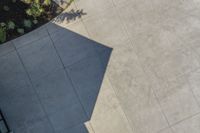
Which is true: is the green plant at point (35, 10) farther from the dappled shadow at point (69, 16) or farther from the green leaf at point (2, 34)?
the green leaf at point (2, 34)

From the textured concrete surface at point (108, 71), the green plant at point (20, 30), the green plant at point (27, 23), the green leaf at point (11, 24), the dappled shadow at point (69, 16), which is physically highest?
the green leaf at point (11, 24)

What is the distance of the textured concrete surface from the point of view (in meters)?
13.3

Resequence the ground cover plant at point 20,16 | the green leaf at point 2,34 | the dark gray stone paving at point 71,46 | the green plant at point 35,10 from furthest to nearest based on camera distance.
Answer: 1. the dark gray stone paving at point 71,46
2. the ground cover plant at point 20,16
3. the green plant at point 35,10
4. the green leaf at point 2,34

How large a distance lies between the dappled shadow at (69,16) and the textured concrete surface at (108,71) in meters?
0.04

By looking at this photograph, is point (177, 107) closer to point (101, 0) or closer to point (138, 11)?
point (138, 11)

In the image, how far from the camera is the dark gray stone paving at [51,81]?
1324cm

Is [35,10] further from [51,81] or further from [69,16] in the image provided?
[51,81]

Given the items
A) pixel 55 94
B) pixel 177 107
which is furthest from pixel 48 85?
pixel 177 107

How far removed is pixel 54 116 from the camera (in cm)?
1327

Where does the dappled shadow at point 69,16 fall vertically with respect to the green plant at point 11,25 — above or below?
below

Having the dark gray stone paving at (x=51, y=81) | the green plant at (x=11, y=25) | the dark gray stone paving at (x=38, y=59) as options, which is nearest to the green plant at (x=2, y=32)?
the green plant at (x=11, y=25)

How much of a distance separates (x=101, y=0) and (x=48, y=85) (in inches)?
150

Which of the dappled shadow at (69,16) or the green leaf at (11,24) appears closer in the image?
the green leaf at (11,24)

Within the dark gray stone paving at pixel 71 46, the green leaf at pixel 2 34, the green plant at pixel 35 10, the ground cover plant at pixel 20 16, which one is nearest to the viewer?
the green leaf at pixel 2 34
